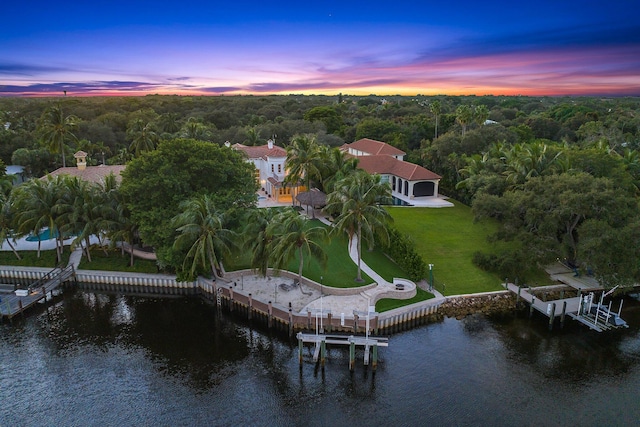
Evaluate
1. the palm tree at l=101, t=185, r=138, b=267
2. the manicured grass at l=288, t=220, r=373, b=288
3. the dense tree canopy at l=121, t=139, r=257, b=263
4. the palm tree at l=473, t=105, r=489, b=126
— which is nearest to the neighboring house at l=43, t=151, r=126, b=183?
the palm tree at l=101, t=185, r=138, b=267

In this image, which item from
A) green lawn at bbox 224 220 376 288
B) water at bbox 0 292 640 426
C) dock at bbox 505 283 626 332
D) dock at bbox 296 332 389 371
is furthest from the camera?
green lawn at bbox 224 220 376 288

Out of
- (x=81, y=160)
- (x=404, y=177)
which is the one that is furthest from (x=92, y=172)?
(x=404, y=177)

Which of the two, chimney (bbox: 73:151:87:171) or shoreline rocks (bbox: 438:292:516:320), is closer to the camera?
shoreline rocks (bbox: 438:292:516:320)

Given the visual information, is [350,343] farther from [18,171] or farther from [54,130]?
[18,171]

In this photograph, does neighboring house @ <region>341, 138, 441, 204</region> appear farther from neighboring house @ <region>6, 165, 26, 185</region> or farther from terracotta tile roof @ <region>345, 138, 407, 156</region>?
neighboring house @ <region>6, 165, 26, 185</region>

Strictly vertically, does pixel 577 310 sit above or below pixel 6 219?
below
